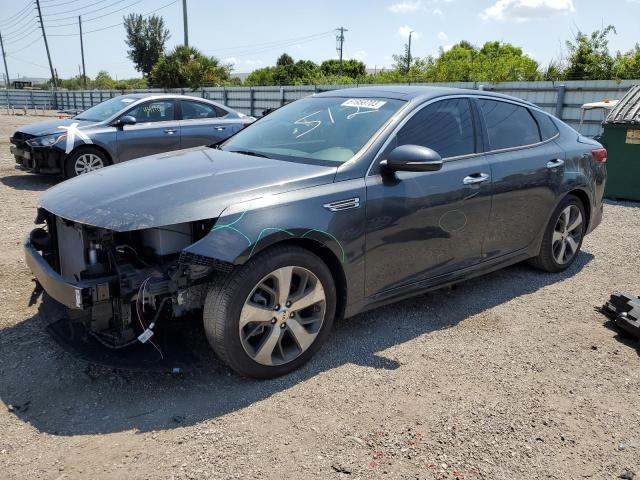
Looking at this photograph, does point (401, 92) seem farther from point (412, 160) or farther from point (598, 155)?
point (598, 155)

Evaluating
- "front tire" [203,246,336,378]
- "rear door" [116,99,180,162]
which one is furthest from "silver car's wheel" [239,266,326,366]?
"rear door" [116,99,180,162]

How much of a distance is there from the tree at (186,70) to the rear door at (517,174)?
31.7 metres

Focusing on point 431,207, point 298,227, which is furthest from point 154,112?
point 298,227

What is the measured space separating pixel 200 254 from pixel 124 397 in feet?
3.05

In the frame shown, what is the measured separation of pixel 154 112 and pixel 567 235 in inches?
275

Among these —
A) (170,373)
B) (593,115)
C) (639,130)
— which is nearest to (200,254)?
(170,373)

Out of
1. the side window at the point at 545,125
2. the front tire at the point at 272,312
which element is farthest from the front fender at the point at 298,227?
the side window at the point at 545,125

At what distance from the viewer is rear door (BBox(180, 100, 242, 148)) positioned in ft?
31.1

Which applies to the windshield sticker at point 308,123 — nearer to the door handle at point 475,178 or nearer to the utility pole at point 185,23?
the door handle at point 475,178

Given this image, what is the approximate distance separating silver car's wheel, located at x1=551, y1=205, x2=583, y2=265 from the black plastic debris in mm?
922

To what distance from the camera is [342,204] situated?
3.28m

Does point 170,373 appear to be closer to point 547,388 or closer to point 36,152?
point 547,388

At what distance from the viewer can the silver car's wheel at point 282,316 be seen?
300 centimetres

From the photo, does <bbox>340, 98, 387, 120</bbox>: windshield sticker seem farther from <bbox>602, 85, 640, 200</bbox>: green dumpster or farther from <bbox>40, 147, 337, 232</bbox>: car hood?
<bbox>602, 85, 640, 200</bbox>: green dumpster
